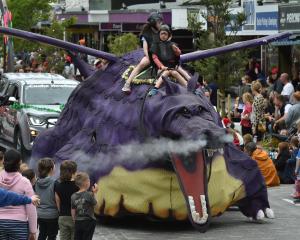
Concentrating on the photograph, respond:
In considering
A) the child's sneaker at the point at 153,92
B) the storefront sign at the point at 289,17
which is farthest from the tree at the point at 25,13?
the child's sneaker at the point at 153,92

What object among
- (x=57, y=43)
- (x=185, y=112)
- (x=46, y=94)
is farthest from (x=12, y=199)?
(x=46, y=94)

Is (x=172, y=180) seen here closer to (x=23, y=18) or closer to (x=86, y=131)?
(x=86, y=131)

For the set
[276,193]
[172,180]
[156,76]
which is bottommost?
[276,193]

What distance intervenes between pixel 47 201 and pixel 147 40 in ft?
14.2

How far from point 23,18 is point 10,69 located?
1134cm

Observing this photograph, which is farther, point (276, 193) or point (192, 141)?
point (276, 193)

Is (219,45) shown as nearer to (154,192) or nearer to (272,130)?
(272,130)

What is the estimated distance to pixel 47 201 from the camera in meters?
11.9

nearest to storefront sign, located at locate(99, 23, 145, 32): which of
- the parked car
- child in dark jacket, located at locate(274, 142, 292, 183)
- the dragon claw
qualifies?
the parked car

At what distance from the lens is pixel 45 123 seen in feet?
70.6

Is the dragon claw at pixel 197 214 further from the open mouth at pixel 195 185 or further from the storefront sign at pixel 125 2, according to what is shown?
the storefront sign at pixel 125 2

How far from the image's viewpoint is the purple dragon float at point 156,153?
1333 cm

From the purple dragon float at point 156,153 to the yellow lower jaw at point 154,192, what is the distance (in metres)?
0.01

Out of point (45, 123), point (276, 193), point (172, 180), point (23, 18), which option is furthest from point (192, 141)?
point (23, 18)
